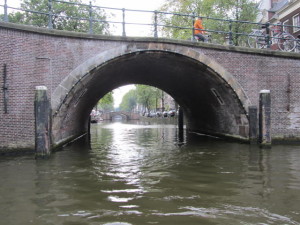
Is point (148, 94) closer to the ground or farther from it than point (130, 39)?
farther from it

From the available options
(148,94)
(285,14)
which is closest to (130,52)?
(285,14)

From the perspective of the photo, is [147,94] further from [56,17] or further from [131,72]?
[131,72]

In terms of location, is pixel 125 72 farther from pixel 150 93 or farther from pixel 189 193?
pixel 150 93

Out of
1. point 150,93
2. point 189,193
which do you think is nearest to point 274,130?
point 189,193

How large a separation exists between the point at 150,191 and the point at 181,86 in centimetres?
1190

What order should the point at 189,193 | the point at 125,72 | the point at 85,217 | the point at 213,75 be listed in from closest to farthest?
the point at 85,217, the point at 189,193, the point at 213,75, the point at 125,72

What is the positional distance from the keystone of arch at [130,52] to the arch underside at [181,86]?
0.11 feet

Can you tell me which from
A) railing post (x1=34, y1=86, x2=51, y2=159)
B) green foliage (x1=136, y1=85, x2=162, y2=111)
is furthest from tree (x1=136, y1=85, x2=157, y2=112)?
railing post (x1=34, y1=86, x2=51, y2=159)

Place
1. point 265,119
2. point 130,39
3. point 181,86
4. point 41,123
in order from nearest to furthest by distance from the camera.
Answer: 1. point 41,123
2. point 130,39
3. point 265,119
4. point 181,86

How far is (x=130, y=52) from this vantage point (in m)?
11.1

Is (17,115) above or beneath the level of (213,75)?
beneath

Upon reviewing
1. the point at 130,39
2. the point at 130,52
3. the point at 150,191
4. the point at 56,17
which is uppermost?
the point at 56,17

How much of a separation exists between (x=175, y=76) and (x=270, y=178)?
9.21 metres

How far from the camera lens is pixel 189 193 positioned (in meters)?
5.48
